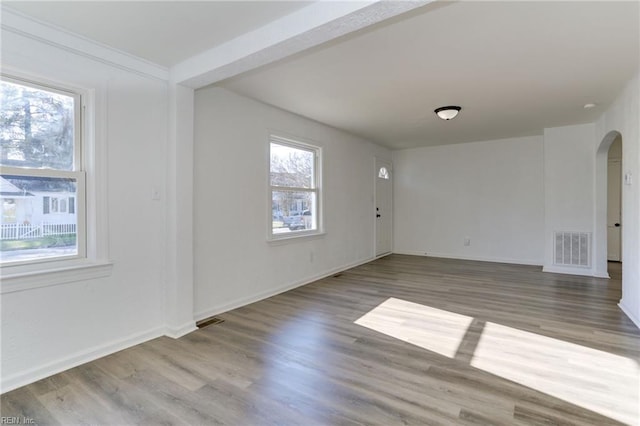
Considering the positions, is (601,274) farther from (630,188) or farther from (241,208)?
(241,208)

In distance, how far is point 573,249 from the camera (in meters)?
5.38

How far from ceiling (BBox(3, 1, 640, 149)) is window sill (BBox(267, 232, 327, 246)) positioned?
1.77 meters

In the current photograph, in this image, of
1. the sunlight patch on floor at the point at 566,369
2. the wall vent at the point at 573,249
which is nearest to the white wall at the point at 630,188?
the sunlight patch on floor at the point at 566,369

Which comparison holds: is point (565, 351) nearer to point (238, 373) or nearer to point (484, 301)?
point (484, 301)

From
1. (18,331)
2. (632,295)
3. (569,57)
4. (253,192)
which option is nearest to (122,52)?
(253,192)

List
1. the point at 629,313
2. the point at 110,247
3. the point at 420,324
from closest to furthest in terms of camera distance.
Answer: the point at 110,247, the point at 420,324, the point at 629,313

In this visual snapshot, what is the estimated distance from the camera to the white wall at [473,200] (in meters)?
6.23

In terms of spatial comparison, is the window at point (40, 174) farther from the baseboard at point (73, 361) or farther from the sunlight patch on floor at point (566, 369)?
the sunlight patch on floor at point (566, 369)

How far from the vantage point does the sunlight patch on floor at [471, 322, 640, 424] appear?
1.97 meters

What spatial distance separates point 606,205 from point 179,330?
20.9ft

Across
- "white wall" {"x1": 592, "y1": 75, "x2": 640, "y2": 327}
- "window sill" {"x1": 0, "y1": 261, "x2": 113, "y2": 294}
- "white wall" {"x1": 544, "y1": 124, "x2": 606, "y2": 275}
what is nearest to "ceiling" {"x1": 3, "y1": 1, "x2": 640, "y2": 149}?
"white wall" {"x1": 592, "y1": 75, "x2": 640, "y2": 327}

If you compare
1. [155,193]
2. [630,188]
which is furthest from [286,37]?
[630,188]

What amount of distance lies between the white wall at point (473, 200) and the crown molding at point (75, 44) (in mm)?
5807

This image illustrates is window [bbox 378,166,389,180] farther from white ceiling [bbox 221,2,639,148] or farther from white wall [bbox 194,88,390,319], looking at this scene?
white ceiling [bbox 221,2,639,148]
